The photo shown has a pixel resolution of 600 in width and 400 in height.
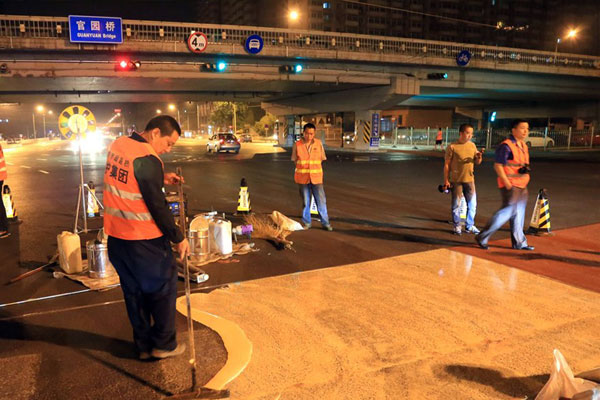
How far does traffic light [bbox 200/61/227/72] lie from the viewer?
88.1ft

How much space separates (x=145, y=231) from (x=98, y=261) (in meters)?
2.67

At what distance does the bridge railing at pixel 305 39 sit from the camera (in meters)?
23.8

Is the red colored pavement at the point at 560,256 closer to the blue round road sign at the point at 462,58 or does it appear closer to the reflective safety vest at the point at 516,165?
the reflective safety vest at the point at 516,165

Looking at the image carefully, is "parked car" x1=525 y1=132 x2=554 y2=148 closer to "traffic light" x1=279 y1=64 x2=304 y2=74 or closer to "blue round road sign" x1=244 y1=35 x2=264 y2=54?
"traffic light" x1=279 y1=64 x2=304 y2=74

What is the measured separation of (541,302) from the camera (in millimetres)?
5090

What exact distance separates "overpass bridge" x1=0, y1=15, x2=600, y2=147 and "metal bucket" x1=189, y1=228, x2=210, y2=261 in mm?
21546

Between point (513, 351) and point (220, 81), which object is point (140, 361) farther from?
point (220, 81)

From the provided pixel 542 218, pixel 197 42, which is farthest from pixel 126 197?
pixel 197 42

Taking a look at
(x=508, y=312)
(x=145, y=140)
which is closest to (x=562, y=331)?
(x=508, y=312)

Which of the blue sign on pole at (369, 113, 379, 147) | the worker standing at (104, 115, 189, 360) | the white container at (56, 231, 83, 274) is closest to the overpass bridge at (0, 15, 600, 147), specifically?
the blue sign on pole at (369, 113, 379, 147)

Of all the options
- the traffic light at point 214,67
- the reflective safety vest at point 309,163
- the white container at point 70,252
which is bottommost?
the white container at point 70,252

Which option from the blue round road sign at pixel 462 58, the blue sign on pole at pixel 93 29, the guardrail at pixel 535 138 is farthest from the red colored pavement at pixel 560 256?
the guardrail at pixel 535 138

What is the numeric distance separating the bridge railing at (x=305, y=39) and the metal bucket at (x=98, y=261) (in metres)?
22.1

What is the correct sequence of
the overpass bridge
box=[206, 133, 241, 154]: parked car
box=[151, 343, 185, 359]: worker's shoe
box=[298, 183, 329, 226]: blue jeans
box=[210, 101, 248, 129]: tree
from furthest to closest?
1. box=[210, 101, 248, 129]: tree
2. box=[206, 133, 241, 154]: parked car
3. the overpass bridge
4. box=[298, 183, 329, 226]: blue jeans
5. box=[151, 343, 185, 359]: worker's shoe
